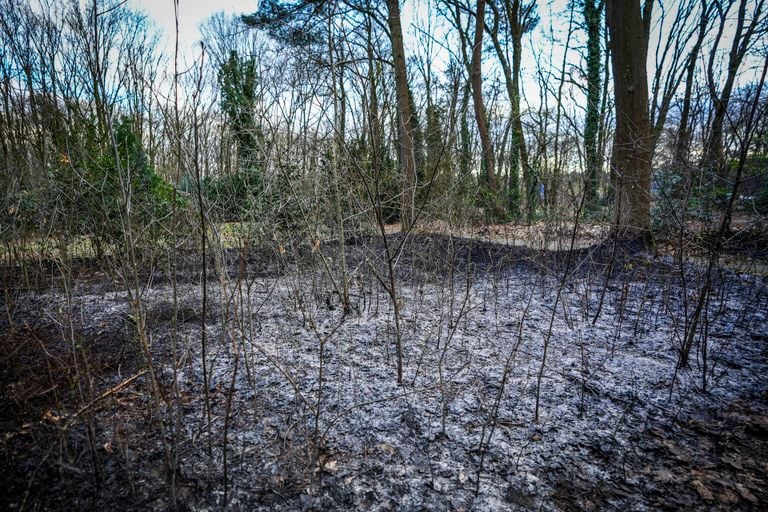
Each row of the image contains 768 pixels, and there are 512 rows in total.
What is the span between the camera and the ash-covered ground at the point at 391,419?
1494 mm

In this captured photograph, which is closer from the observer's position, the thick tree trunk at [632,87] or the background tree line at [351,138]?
the background tree line at [351,138]

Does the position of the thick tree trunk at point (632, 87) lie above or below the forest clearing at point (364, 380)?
above

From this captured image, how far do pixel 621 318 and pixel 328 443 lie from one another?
3.07 m

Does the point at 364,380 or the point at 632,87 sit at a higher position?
the point at 632,87

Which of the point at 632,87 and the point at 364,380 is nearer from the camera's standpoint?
the point at 364,380

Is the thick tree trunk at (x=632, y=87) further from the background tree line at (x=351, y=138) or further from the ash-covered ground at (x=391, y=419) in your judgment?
the ash-covered ground at (x=391, y=419)

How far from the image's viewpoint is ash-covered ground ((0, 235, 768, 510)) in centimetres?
149

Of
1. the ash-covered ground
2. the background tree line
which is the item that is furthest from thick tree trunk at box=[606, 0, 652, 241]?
the ash-covered ground

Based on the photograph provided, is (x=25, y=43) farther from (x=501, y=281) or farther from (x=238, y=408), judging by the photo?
(x=501, y=281)

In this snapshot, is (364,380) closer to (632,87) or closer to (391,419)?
(391,419)

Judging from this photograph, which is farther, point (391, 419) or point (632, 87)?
point (632, 87)

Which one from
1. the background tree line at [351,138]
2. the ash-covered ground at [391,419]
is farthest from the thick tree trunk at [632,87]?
the ash-covered ground at [391,419]

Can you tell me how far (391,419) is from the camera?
2.02 metres

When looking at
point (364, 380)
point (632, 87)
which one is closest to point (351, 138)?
point (364, 380)
